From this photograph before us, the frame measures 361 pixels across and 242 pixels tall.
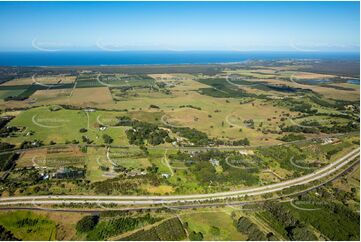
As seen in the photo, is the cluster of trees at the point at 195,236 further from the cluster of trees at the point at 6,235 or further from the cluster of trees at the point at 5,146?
the cluster of trees at the point at 5,146

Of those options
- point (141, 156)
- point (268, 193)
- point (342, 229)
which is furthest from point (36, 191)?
point (342, 229)

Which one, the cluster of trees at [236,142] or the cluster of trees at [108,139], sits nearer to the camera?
the cluster of trees at [108,139]

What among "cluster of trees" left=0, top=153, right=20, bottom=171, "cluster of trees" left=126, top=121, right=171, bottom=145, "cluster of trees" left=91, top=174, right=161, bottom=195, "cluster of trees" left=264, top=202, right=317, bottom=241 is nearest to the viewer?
"cluster of trees" left=264, top=202, right=317, bottom=241

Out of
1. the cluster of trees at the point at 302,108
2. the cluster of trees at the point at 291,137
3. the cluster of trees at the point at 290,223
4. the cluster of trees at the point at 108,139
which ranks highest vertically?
the cluster of trees at the point at 108,139

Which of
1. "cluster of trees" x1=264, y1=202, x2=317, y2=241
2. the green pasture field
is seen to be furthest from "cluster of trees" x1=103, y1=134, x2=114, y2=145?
"cluster of trees" x1=264, y1=202, x2=317, y2=241

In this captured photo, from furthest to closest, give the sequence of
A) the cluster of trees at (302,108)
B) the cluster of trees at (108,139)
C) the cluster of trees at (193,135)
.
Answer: the cluster of trees at (302,108) → the cluster of trees at (193,135) → the cluster of trees at (108,139)

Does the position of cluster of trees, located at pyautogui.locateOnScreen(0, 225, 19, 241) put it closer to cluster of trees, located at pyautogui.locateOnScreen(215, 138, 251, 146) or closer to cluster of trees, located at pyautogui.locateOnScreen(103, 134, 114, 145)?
cluster of trees, located at pyautogui.locateOnScreen(103, 134, 114, 145)

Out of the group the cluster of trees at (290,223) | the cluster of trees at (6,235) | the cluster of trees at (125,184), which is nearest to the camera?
the cluster of trees at (6,235)

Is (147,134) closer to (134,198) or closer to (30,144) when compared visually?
(30,144)

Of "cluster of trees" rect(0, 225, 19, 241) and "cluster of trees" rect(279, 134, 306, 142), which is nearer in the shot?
"cluster of trees" rect(0, 225, 19, 241)

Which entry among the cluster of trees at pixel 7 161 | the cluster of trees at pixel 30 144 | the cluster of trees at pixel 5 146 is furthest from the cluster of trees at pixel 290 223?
the cluster of trees at pixel 5 146

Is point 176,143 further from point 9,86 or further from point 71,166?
point 9,86
